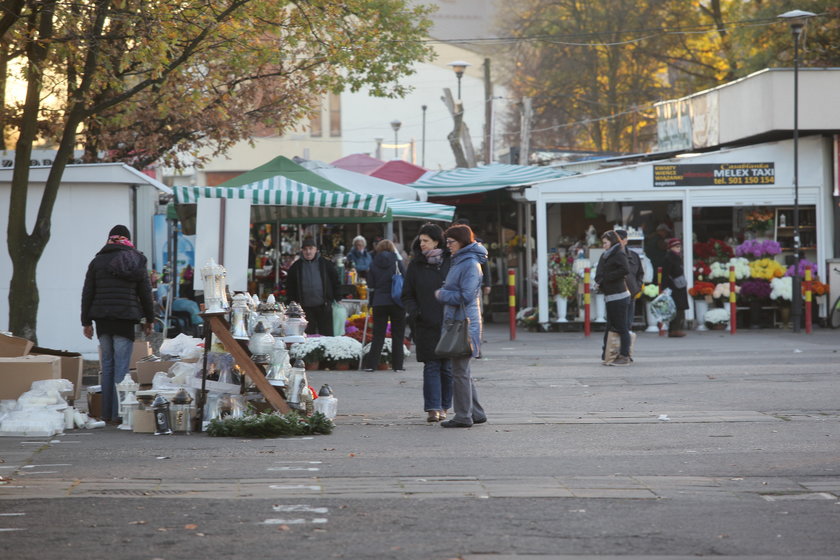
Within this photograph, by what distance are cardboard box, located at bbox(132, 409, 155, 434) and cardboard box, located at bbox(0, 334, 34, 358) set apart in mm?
1684

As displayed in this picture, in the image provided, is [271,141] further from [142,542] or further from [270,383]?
[142,542]

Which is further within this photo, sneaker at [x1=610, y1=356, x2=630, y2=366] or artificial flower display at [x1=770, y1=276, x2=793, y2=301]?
artificial flower display at [x1=770, y1=276, x2=793, y2=301]

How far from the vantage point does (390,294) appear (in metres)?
16.8

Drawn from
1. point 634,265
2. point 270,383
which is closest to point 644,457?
point 270,383

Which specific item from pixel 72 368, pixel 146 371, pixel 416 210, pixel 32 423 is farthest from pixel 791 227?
pixel 32 423

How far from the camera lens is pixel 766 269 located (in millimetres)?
25047

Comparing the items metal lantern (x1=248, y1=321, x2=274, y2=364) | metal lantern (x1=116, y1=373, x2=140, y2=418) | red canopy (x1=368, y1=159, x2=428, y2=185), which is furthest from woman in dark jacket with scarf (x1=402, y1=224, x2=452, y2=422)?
red canopy (x1=368, y1=159, x2=428, y2=185)

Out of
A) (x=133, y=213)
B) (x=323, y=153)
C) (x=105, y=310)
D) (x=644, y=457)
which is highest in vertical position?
(x=323, y=153)

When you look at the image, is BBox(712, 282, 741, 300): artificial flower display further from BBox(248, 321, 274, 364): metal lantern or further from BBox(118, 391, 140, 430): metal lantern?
BBox(118, 391, 140, 430): metal lantern

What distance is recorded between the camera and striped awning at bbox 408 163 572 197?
27.6m

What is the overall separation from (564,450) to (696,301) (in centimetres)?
1570

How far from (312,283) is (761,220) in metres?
10.8

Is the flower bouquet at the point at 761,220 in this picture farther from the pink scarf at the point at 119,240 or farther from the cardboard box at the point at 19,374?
the cardboard box at the point at 19,374

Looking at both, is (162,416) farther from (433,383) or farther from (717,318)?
(717,318)
